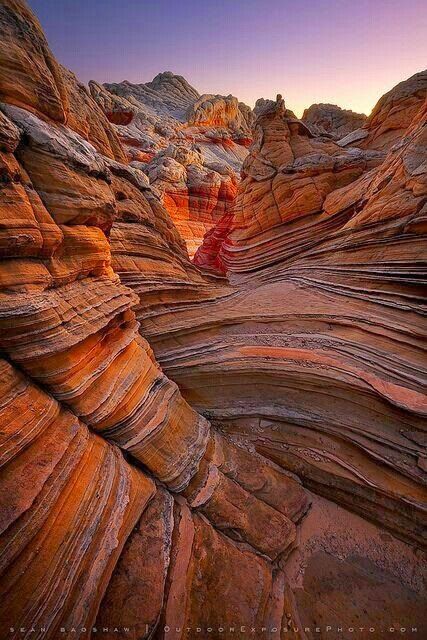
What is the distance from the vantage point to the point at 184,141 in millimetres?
43969

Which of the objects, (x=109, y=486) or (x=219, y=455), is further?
(x=219, y=455)

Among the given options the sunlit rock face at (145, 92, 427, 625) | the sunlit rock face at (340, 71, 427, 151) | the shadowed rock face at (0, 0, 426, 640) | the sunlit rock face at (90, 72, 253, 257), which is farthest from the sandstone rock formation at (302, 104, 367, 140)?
the shadowed rock face at (0, 0, 426, 640)

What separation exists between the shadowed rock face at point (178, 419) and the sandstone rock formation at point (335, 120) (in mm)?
21707

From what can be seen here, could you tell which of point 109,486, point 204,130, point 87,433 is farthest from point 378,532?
point 204,130

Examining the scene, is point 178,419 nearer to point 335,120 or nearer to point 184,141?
point 335,120

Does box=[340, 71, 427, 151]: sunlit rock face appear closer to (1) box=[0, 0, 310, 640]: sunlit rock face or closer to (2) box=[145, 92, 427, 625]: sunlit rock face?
(2) box=[145, 92, 427, 625]: sunlit rock face

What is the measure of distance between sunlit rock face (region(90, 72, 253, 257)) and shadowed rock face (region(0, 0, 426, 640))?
21994mm

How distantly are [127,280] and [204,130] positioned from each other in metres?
53.3

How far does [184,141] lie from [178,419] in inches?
1928

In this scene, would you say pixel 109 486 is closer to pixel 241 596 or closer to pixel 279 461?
pixel 241 596

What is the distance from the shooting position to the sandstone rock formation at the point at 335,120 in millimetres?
27047

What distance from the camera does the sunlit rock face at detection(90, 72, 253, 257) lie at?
31531 mm

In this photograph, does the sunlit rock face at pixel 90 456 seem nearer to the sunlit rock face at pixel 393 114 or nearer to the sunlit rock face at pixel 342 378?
the sunlit rock face at pixel 342 378

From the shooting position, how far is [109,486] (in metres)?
4.32
